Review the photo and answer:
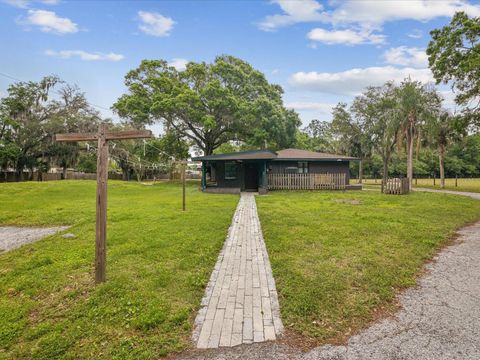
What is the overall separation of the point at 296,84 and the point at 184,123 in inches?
522

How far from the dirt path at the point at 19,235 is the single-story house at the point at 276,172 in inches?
453

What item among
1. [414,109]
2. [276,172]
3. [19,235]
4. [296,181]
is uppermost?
[414,109]

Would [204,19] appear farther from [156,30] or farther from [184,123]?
[184,123]

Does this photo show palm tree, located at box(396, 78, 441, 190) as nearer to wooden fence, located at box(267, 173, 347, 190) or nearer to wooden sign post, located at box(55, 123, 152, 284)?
wooden fence, located at box(267, 173, 347, 190)

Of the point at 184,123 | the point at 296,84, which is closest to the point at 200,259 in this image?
the point at 184,123

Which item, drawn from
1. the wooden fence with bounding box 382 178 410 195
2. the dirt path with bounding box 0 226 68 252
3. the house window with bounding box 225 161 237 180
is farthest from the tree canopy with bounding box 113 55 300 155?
the dirt path with bounding box 0 226 68 252

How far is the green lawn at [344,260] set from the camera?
10.5 ft

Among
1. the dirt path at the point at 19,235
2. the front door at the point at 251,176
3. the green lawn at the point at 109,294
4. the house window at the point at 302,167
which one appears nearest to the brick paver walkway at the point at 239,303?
the green lawn at the point at 109,294

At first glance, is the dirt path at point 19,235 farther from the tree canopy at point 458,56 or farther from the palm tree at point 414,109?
the palm tree at point 414,109

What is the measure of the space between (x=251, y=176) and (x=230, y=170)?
1936 mm

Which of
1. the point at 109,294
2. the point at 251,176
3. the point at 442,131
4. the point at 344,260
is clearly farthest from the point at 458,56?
the point at 109,294

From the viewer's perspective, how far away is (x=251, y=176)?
2102cm

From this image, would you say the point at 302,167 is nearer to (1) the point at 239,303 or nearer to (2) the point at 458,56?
(2) the point at 458,56

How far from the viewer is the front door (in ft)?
68.2
